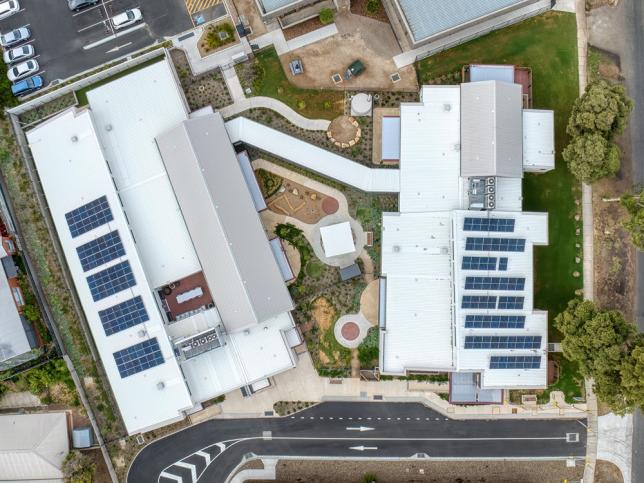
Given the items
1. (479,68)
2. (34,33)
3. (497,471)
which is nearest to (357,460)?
(497,471)

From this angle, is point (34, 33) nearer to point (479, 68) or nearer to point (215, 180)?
point (215, 180)

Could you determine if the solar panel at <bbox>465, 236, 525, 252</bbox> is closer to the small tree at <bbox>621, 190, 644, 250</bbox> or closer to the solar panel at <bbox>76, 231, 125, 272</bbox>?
the small tree at <bbox>621, 190, 644, 250</bbox>

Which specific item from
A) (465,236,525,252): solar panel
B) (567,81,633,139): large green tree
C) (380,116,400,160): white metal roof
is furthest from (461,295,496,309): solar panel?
(567,81,633,139): large green tree

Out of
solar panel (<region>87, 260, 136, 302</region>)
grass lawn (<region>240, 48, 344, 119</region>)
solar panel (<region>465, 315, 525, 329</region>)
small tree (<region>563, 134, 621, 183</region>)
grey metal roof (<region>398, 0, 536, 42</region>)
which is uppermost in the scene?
grey metal roof (<region>398, 0, 536, 42</region>)

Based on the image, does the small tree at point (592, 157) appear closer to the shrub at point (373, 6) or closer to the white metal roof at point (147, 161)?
the shrub at point (373, 6)

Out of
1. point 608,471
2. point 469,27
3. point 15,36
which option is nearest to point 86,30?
point 15,36

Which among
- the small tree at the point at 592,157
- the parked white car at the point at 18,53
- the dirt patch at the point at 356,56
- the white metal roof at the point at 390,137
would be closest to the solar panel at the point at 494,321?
the small tree at the point at 592,157
